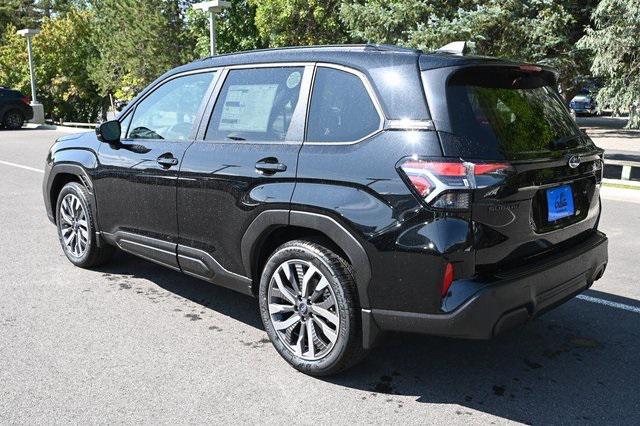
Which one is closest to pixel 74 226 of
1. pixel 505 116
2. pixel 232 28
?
pixel 505 116

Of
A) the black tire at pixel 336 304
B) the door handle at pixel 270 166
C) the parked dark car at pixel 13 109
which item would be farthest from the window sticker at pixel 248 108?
the parked dark car at pixel 13 109

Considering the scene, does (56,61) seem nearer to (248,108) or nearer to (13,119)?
(13,119)

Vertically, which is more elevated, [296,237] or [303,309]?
[296,237]

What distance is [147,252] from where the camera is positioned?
4.58 metres

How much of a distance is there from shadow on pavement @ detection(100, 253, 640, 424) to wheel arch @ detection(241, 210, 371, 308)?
0.53 m

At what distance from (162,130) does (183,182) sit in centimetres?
61

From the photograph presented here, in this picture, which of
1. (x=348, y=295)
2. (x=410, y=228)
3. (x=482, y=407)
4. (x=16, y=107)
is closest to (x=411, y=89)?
(x=410, y=228)

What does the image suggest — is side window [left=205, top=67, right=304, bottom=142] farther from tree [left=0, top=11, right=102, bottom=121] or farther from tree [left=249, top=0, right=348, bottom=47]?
tree [left=0, top=11, right=102, bottom=121]

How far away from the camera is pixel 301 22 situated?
23.8 meters

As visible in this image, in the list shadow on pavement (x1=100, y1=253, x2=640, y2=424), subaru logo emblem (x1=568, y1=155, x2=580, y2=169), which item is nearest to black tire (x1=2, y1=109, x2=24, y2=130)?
shadow on pavement (x1=100, y1=253, x2=640, y2=424)

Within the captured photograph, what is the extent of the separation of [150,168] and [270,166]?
125 centimetres

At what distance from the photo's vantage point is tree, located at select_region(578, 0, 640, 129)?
37.5 feet

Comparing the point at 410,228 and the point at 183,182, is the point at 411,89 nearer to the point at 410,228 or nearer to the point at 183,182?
the point at 410,228

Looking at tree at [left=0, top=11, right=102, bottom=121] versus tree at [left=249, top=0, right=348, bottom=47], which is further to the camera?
tree at [left=0, top=11, right=102, bottom=121]
